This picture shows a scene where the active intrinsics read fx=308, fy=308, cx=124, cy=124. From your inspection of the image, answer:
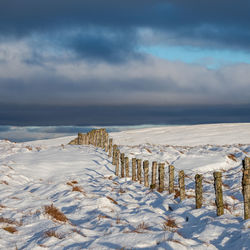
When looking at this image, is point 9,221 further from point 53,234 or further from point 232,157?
point 232,157

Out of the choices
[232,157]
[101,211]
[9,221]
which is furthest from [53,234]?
[232,157]

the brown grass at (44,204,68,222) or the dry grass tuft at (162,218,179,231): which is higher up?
the brown grass at (44,204,68,222)

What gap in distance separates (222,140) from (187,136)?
477cm

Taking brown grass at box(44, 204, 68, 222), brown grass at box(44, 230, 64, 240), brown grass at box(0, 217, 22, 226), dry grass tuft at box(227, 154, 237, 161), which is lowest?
dry grass tuft at box(227, 154, 237, 161)

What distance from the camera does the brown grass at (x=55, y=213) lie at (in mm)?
7289

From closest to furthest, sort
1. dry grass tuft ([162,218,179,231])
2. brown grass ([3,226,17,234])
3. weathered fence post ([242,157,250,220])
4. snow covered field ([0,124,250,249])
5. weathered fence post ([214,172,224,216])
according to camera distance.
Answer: snow covered field ([0,124,250,249])
brown grass ([3,226,17,234])
dry grass tuft ([162,218,179,231])
weathered fence post ([242,157,250,220])
weathered fence post ([214,172,224,216])

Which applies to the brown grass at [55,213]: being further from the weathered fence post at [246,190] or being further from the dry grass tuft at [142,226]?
the weathered fence post at [246,190]

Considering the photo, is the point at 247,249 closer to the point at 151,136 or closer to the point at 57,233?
the point at 57,233

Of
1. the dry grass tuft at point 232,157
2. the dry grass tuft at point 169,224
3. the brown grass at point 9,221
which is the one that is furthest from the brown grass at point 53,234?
the dry grass tuft at point 232,157

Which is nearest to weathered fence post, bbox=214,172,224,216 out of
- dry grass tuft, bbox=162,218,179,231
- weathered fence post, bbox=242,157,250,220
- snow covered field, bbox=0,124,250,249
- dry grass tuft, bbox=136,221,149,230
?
snow covered field, bbox=0,124,250,249

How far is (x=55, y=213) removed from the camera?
7.64m

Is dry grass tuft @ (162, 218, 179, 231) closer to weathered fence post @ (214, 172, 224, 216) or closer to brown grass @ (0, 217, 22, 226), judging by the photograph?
weathered fence post @ (214, 172, 224, 216)

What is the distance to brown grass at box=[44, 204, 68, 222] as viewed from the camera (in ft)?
23.9

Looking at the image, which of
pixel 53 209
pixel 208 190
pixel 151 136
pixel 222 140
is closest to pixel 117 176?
pixel 208 190
